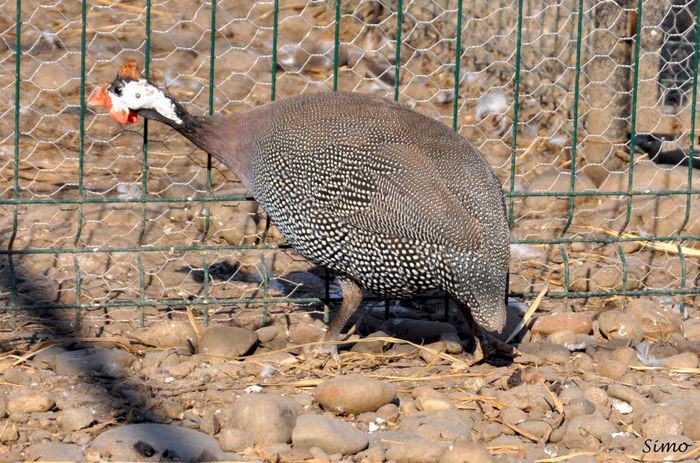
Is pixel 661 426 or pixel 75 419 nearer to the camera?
pixel 75 419

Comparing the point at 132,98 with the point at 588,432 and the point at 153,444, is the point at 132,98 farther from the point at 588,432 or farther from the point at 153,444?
the point at 588,432

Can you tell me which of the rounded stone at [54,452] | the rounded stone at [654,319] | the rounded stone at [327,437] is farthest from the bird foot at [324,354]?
the rounded stone at [654,319]

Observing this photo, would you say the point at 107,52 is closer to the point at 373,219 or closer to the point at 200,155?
the point at 200,155

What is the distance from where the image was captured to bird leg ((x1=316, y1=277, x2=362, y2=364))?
4.43 metres

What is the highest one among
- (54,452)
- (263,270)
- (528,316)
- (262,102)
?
(262,102)

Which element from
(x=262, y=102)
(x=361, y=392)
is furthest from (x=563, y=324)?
(x=262, y=102)

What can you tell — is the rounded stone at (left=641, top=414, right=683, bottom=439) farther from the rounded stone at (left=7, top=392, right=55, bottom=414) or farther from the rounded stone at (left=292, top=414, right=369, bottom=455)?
the rounded stone at (left=7, top=392, right=55, bottom=414)

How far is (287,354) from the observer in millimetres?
4543

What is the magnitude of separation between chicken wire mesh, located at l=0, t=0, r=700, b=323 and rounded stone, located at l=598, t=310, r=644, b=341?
21 cm

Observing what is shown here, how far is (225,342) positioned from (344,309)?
1.75ft

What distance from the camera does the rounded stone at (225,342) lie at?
177 inches

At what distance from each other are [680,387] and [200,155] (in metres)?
3.24

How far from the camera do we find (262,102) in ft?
21.9

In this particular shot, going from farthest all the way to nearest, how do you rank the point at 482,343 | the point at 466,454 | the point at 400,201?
the point at 482,343, the point at 400,201, the point at 466,454
